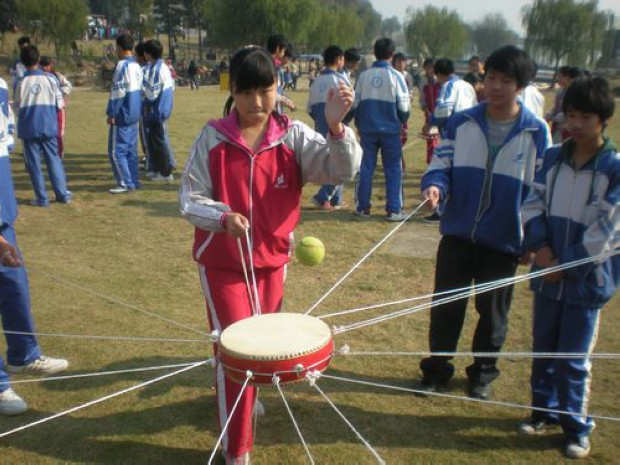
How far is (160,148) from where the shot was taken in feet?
31.7

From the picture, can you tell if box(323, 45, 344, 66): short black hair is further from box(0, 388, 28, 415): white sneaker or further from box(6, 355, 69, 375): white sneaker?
box(0, 388, 28, 415): white sneaker

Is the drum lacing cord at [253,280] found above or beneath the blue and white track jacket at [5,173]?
beneath

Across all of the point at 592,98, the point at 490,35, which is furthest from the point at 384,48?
→ the point at 490,35

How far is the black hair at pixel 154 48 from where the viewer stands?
29.3ft

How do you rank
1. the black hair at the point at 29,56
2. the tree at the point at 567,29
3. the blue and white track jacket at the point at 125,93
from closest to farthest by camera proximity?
the black hair at the point at 29,56 < the blue and white track jacket at the point at 125,93 < the tree at the point at 567,29

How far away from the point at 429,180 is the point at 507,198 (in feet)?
1.46

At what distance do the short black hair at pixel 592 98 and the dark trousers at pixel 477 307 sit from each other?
944mm

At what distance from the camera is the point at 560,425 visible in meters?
3.40

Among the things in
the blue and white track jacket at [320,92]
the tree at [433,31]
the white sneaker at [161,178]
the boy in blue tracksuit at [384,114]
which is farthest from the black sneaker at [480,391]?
the tree at [433,31]

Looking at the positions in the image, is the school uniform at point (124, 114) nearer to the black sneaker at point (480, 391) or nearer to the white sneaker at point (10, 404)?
the white sneaker at point (10, 404)

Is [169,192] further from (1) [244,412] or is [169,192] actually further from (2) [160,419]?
(1) [244,412]

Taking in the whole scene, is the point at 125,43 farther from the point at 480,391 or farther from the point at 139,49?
the point at 480,391

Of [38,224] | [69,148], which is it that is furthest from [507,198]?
[69,148]

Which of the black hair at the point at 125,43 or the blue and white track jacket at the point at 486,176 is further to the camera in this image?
the black hair at the point at 125,43
